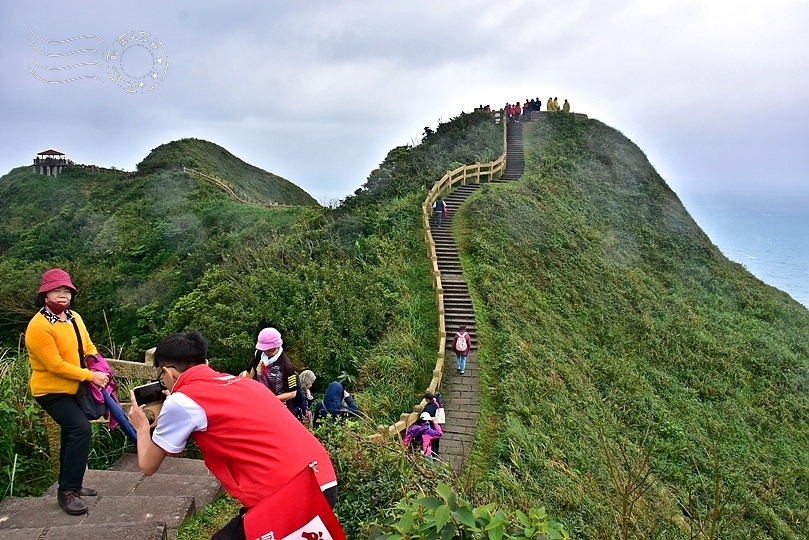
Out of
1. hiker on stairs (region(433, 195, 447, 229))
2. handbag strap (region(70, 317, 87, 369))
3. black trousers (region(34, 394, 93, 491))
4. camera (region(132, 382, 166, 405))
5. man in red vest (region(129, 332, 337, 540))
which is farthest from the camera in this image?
hiker on stairs (region(433, 195, 447, 229))

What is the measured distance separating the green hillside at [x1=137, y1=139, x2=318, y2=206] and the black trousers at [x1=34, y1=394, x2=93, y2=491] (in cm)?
3604

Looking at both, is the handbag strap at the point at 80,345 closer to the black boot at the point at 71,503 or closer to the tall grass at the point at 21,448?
the black boot at the point at 71,503

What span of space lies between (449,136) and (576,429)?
2261 centimetres

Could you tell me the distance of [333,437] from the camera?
528 centimetres

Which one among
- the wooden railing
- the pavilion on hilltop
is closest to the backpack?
the wooden railing

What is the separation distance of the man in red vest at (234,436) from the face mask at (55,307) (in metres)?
2.10

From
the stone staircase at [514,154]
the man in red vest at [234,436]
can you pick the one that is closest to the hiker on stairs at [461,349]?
the man in red vest at [234,436]

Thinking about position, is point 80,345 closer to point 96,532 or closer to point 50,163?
point 96,532

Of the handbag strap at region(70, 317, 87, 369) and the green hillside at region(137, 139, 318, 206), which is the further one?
the green hillside at region(137, 139, 318, 206)

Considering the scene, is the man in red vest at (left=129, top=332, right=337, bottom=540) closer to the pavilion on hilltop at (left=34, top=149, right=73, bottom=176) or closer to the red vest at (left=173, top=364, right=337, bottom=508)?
the red vest at (left=173, top=364, right=337, bottom=508)

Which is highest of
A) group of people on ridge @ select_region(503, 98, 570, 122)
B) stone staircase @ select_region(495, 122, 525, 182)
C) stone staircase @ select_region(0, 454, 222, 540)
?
group of people on ridge @ select_region(503, 98, 570, 122)

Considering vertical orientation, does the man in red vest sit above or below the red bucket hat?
below

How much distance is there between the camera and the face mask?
4340 mm

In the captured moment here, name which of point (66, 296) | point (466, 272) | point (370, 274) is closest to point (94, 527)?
point (66, 296)
